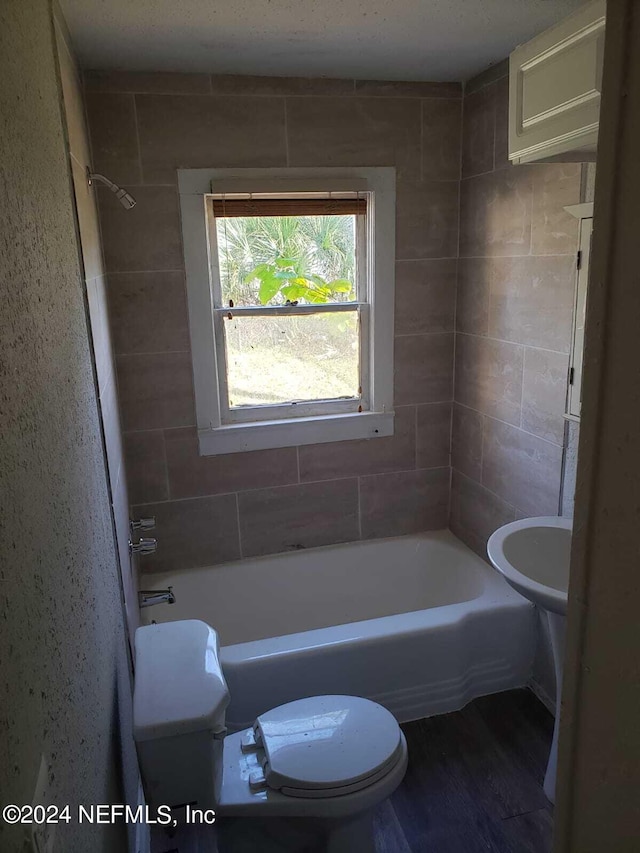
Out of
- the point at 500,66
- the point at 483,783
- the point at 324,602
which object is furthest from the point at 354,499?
the point at 500,66

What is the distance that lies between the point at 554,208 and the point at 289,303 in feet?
3.65

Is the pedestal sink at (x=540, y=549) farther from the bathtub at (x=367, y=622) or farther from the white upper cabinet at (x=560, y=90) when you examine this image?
the white upper cabinet at (x=560, y=90)

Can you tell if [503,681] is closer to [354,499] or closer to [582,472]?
[354,499]

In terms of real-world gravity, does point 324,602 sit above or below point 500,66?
below

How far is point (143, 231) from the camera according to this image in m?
2.45

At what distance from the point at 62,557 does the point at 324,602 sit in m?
2.10

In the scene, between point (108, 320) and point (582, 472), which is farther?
point (108, 320)

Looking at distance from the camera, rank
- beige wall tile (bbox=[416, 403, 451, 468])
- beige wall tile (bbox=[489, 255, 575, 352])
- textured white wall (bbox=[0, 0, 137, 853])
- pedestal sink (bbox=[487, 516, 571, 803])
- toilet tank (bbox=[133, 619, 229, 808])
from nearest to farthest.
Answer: textured white wall (bbox=[0, 0, 137, 853]) < toilet tank (bbox=[133, 619, 229, 808]) < pedestal sink (bbox=[487, 516, 571, 803]) < beige wall tile (bbox=[489, 255, 575, 352]) < beige wall tile (bbox=[416, 403, 451, 468])

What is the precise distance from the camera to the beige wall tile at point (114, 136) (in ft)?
7.59

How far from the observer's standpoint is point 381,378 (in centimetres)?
285

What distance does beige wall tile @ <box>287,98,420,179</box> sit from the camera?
2.52 metres

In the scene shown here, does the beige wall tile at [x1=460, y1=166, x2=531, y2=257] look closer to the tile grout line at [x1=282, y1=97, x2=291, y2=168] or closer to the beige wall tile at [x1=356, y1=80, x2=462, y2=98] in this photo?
the beige wall tile at [x1=356, y1=80, x2=462, y2=98]

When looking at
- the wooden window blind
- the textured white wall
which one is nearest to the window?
the wooden window blind

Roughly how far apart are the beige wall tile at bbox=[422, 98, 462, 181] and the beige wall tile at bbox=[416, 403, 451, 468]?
1.05 metres
